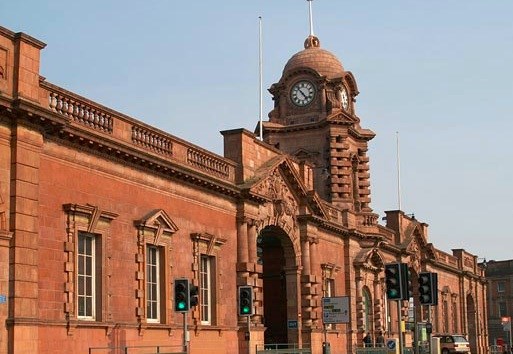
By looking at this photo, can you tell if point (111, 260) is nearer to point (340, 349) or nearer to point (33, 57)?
point (33, 57)

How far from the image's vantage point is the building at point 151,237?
2523 cm

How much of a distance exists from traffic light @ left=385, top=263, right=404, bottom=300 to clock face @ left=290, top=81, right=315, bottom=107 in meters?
38.1

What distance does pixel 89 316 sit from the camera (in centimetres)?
2866

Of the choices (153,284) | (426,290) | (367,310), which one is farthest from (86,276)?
(367,310)

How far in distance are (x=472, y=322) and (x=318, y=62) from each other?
3455 centimetres

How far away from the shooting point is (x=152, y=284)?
107ft

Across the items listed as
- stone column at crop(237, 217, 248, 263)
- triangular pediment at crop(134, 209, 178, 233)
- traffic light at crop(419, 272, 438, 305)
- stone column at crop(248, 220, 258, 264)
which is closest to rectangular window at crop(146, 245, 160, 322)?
triangular pediment at crop(134, 209, 178, 233)

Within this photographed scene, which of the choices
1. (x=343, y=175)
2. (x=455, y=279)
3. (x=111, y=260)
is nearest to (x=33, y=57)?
(x=111, y=260)

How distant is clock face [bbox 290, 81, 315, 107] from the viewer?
62.1 metres

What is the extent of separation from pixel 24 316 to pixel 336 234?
92.8 ft

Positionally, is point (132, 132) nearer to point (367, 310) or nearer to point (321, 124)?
point (367, 310)

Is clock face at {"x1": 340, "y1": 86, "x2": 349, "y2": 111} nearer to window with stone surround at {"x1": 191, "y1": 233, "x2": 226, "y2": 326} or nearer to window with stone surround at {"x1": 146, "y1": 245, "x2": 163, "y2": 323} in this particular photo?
window with stone surround at {"x1": 191, "y1": 233, "x2": 226, "y2": 326}

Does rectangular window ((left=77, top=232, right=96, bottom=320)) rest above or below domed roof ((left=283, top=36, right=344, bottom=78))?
below

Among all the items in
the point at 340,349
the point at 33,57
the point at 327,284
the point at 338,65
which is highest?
the point at 338,65
